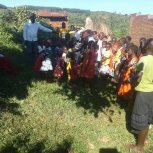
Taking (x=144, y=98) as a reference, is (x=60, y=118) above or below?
below

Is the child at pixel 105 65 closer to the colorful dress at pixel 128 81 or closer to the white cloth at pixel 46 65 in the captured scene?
the white cloth at pixel 46 65

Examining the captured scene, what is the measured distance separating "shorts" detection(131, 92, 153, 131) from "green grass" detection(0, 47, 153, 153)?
72cm

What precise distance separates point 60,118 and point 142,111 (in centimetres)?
225

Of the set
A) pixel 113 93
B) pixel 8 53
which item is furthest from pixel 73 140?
pixel 8 53

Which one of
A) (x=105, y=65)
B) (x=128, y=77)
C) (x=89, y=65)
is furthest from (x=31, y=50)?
(x=128, y=77)

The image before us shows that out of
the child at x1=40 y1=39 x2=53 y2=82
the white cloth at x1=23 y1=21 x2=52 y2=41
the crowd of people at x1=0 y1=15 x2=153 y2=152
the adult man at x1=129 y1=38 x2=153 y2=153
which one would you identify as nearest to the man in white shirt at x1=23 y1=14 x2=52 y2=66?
the white cloth at x1=23 y1=21 x2=52 y2=41

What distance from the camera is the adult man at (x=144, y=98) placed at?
19.5ft

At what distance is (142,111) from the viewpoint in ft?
20.3

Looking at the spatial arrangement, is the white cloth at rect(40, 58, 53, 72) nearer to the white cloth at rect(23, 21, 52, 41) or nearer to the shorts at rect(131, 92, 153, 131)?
the white cloth at rect(23, 21, 52, 41)

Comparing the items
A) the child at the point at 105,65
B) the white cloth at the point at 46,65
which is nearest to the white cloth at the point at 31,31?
the white cloth at the point at 46,65

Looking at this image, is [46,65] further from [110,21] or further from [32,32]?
[110,21]

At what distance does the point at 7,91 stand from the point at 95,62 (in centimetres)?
287

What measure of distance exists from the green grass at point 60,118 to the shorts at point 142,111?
28.4 inches

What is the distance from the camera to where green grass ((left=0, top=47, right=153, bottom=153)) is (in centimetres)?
645
